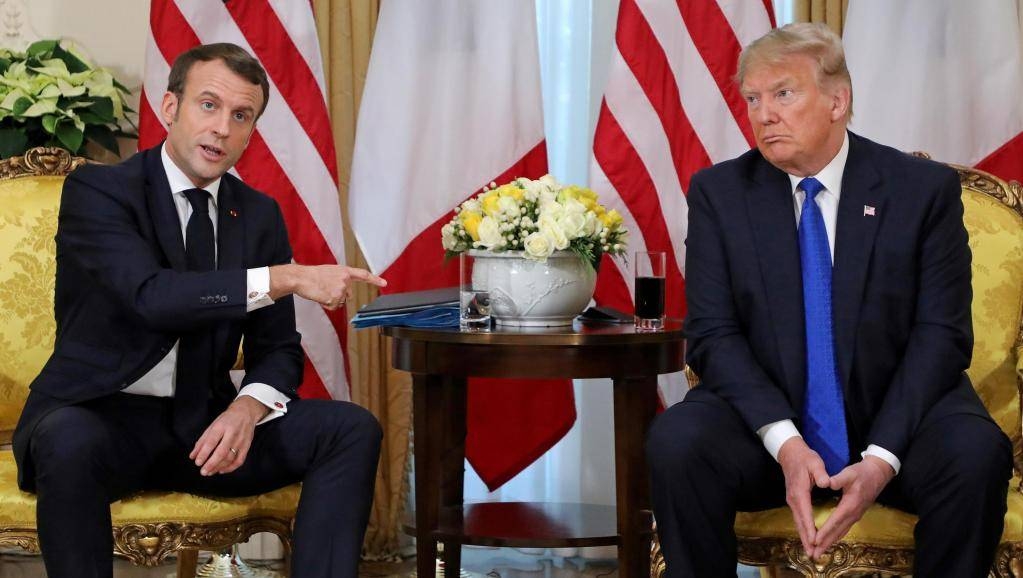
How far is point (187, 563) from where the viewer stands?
3127 mm

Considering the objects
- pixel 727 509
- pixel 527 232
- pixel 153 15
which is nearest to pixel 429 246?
pixel 527 232

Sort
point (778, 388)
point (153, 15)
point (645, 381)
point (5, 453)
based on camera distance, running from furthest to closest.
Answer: point (153, 15), point (645, 381), point (5, 453), point (778, 388)

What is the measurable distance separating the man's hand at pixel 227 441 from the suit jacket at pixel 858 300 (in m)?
0.97

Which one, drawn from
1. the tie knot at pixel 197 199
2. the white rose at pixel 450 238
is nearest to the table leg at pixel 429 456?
the white rose at pixel 450 238

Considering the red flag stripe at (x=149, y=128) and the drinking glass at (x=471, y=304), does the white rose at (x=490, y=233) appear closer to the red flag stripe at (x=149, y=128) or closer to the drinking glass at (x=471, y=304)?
the drinking glass at (x=471, y=304)

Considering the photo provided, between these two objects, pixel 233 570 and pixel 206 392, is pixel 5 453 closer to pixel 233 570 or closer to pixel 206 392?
pixel 206 392

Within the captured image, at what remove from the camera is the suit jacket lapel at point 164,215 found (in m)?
2.62

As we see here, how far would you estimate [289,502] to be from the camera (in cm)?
255

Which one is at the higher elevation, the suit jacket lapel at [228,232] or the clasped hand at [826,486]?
the suit jacket lapel at [228,232]

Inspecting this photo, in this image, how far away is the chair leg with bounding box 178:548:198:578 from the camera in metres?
3.11

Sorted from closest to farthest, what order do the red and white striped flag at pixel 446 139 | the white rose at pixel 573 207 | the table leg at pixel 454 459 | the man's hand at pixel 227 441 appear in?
the man's hand at pixel 227 441
the white rose at pixel 573 207
the table leg at pixel 454 459
the red and white striped flag at pixel 446 139

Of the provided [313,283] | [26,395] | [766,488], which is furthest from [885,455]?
[26,395]

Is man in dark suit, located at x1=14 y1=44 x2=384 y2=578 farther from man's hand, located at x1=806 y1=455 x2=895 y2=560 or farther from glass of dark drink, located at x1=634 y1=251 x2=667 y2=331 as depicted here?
man's hand, located at x1=806 y1=455 x2=895 y2=560

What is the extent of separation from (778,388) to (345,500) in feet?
3.07
